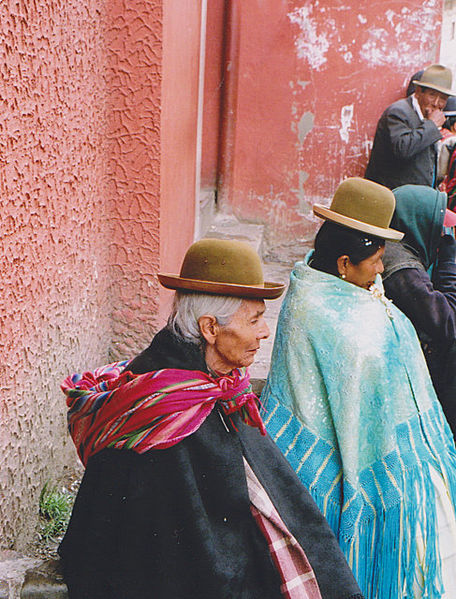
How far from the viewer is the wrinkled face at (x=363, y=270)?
3094mm

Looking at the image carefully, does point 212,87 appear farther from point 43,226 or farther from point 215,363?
point 215,363

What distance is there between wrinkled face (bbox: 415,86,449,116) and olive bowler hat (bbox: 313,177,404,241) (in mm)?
3250

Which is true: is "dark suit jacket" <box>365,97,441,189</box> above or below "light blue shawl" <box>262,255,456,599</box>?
above

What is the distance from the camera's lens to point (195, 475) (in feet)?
6.75

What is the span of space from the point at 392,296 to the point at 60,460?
1.59 m

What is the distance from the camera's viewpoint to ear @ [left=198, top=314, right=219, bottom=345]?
220 cm

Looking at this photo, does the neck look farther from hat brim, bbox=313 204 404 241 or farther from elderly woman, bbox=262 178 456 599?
hat brim, bbox=313 204 404 241

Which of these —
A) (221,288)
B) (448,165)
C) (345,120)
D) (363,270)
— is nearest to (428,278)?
(363,270)

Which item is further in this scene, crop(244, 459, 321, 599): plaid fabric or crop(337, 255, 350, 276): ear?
crop(337, 255, 350, 276): ear

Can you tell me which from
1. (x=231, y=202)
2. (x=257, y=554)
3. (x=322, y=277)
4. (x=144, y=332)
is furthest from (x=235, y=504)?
(x=231, y=202)

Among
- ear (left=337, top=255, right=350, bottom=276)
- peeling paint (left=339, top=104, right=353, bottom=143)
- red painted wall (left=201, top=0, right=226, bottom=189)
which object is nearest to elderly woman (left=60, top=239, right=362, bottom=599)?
ear (left=337, top=255, right=350, bottom=276)

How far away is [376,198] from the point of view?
3125mm

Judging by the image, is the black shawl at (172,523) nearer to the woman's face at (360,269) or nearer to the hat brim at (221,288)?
the hat brim at (221,288)

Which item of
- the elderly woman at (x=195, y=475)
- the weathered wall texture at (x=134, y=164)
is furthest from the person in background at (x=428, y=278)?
the elderly woman at (x=195, y=475)
